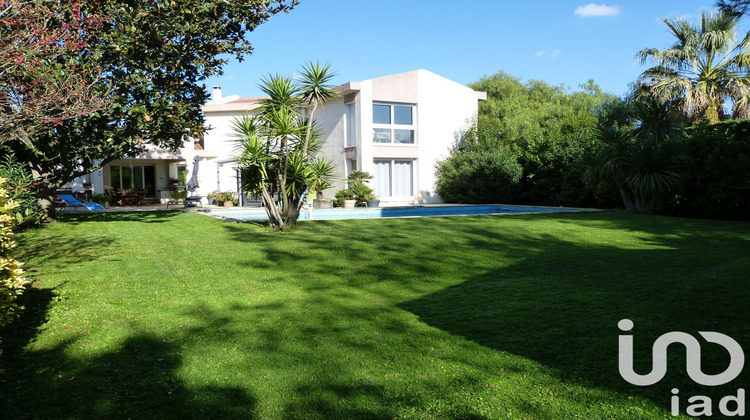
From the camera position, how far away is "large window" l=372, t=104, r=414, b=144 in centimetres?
2566

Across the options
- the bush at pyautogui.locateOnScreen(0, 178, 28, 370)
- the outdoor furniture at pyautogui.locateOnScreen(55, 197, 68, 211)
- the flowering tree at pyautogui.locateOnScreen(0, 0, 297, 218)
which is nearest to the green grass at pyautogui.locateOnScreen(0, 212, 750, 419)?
the bush at pyautogui.locateOnScreen(0, 178, 28, 370)

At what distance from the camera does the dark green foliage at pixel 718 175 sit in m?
15.6

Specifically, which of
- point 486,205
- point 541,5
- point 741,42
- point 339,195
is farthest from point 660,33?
point 339,195

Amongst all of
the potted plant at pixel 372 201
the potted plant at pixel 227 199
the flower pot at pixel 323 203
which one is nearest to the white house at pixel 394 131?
the potted plant at pixel 227 199

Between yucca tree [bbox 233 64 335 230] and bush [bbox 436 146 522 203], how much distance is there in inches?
531

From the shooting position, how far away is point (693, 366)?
3.93m

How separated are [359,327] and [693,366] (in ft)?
9.42

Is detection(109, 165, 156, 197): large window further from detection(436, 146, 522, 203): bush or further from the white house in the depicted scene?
detection(436, 146, 522, 203): bush

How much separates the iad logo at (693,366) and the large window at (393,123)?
70.8ft

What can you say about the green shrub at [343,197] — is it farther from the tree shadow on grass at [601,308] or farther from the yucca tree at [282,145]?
the tree shadow on grass at [601,308]

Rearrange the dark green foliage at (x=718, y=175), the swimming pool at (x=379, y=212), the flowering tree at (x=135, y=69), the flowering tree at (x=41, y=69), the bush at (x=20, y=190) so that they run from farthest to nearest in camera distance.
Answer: the swimming pool at (x=379, y=212)
the dark green foliage at (x=718, y=175)
the flowering tree at (x=135, y=69)
the bush at (x=20, y=190)
the flowering tree at (x=41, y=69)

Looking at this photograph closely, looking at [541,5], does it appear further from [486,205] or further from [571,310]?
[571,310]

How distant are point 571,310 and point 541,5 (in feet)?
91.4

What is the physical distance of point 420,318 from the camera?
5.54 meters
